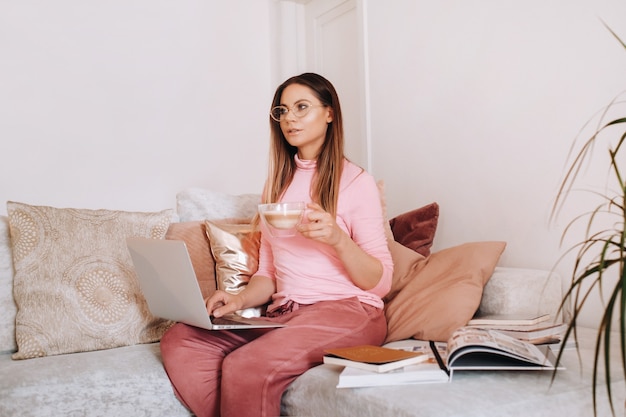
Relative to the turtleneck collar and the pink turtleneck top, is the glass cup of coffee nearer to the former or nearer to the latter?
the pink turtleneck top

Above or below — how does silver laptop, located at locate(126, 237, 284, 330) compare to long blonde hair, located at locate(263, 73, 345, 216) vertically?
below

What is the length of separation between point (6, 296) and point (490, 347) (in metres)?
1.50

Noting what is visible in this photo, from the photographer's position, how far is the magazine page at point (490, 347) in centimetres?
143

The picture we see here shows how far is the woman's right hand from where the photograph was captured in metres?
1.93

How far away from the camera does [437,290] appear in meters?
2.07

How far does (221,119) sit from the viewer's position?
3.98 metres

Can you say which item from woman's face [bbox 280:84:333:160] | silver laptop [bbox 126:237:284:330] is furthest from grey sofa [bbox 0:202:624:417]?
woman's face [bbox 280:84:333:160]

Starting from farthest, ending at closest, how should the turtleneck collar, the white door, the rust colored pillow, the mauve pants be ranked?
the white door → the rust colored pillow → the turtleneck collar → the mauve pants

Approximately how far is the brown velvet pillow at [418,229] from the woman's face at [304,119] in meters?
0.55

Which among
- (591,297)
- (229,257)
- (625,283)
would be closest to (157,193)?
(229,257)

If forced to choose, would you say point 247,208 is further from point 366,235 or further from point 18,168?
point 18,168

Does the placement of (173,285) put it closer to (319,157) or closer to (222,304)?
(222,304)

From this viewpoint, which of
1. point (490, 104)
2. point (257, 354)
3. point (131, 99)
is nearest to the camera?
point (257, 354)

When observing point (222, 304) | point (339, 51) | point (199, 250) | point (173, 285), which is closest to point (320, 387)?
point (173, 285)
